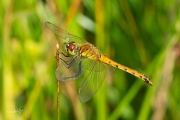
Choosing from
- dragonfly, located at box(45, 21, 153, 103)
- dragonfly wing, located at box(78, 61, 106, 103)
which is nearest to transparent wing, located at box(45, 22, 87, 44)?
dragonfly, located at box(45, 21, 153, 103)

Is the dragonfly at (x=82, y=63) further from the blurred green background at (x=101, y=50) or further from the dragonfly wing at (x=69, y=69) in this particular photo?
the blurred green background at (x=101, y=50)

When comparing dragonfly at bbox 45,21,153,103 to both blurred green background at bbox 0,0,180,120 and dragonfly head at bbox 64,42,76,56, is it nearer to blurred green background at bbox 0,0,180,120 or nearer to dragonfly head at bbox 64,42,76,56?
dragonfly head at bbox 64,42,76,56

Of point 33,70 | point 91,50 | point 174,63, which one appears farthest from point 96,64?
point 174,63

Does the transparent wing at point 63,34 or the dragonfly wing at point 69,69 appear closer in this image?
the dragonfly wing at point 69,69

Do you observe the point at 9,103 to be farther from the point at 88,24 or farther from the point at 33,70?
the point at 88,24

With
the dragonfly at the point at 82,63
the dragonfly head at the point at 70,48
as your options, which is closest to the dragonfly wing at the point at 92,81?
the dragonfly at the point at 82,63

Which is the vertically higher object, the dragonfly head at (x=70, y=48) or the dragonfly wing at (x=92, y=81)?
the dragonfly head at (x=70, y=48)
